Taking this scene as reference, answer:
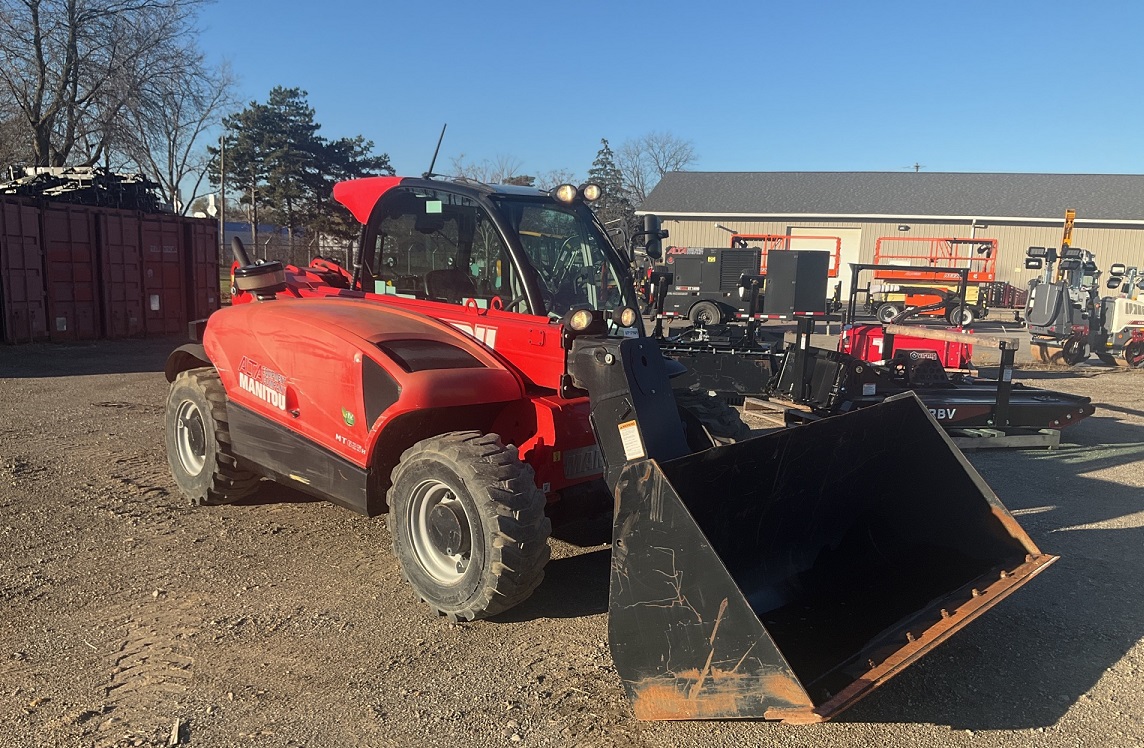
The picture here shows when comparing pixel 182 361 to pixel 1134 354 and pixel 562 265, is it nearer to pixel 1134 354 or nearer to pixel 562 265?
pixel 562 265

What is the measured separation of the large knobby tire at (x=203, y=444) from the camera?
5.29 metres

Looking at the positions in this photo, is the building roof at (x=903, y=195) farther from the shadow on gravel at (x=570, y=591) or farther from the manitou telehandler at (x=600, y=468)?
the shadow on gravel at (x=570, y=591)

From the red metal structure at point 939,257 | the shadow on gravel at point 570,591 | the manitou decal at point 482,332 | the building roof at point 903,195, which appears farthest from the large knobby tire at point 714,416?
the building roof at point 903,195

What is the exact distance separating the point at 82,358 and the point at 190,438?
8.73m

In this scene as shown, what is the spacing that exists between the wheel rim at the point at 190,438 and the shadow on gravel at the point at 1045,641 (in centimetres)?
451

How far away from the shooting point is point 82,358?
1282cm

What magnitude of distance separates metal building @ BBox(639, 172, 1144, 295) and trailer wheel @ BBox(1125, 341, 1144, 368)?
22.2 metres

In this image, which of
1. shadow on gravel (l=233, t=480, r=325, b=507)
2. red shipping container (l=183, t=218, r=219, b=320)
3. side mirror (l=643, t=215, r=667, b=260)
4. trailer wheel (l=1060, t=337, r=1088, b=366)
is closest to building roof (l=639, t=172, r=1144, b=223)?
trailer wheel (l=1060, t=337, r=1088, b=366)

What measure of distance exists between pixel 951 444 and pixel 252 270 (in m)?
4.54

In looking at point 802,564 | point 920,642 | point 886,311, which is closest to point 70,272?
point 802,564

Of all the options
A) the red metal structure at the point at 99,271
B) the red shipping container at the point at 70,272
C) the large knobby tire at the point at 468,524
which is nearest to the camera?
the large knobby tire at the point at 468,524

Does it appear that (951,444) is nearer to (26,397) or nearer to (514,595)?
(514,595)

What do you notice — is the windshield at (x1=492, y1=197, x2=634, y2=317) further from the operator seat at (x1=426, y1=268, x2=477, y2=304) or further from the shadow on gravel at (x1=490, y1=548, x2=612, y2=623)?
the shadow on gravel at (x1=490, y1=548, x2=612, y2=623)

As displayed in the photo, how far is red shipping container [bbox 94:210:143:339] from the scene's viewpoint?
47.5ft
